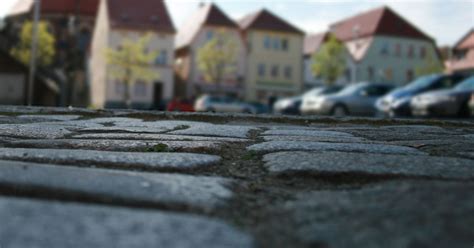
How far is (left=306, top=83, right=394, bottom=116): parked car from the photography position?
19.5 metres

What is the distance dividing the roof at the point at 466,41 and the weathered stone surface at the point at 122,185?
5701 cm

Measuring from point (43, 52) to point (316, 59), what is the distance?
21.6 metres

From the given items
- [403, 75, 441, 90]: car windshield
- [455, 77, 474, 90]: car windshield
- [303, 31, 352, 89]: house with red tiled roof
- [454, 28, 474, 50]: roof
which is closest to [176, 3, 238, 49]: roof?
[303, 31, 352, 89]: house with red tiled roof

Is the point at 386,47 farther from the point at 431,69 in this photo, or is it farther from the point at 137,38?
the point at 137,38

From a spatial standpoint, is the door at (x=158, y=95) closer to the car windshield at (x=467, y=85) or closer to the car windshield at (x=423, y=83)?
the car windshield at (x=423, y=83)

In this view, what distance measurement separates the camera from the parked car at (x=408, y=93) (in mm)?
16234

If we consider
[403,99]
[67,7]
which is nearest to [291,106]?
[403,99]

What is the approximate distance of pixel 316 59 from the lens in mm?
50312

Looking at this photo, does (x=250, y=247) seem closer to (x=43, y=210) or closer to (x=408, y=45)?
(x=43, y=210)

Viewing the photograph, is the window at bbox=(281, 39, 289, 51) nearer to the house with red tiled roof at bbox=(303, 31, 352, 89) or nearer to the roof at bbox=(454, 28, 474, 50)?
the house with red tiled roof at bbox=(303, 31, 352, 89)

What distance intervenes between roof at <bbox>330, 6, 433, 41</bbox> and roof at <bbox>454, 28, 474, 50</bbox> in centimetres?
308

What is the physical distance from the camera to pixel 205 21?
4878cm

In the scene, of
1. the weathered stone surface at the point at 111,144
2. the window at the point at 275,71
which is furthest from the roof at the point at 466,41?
the weathered stone surface at the point at 111,144

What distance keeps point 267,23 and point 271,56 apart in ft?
9.23
